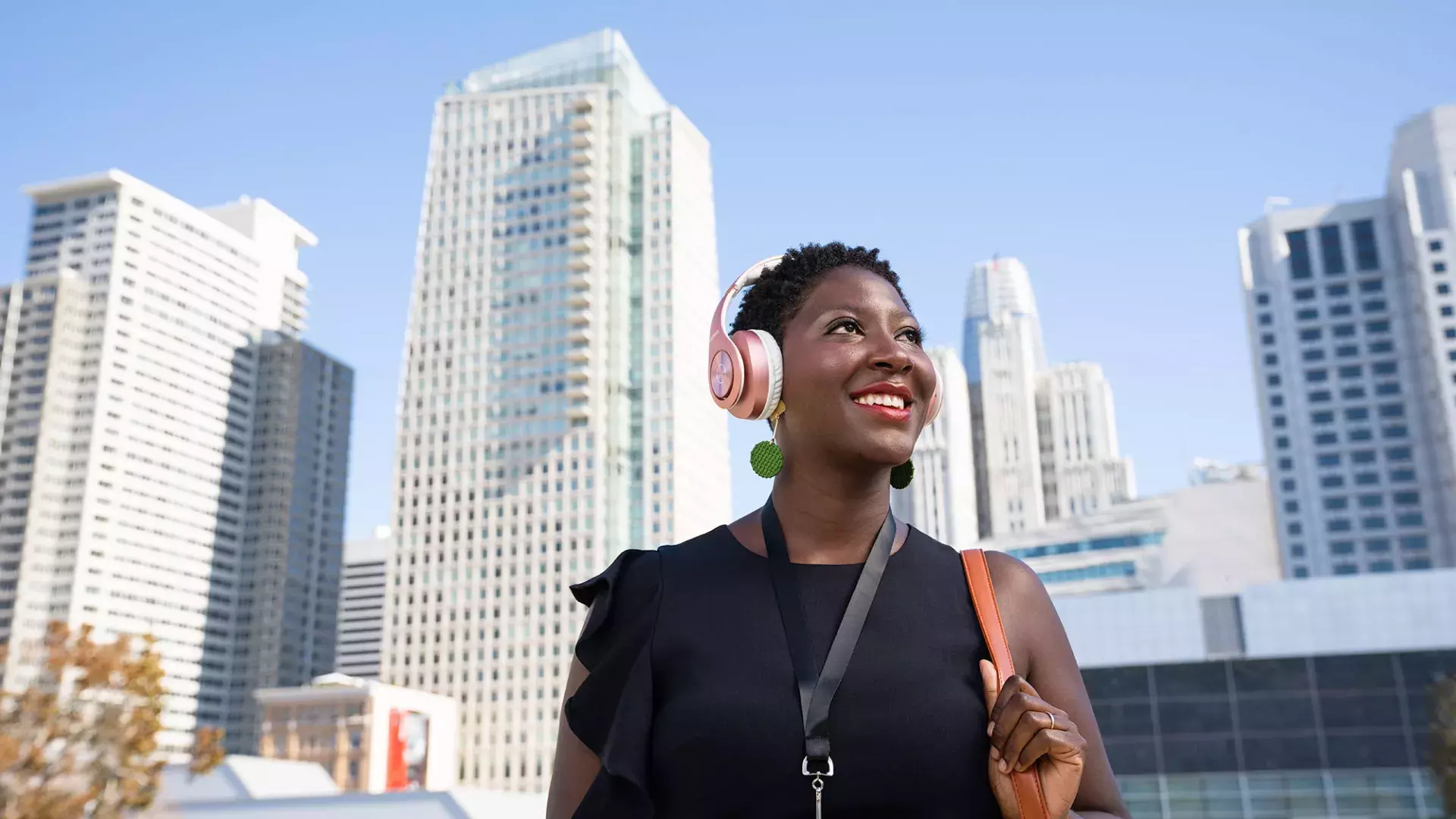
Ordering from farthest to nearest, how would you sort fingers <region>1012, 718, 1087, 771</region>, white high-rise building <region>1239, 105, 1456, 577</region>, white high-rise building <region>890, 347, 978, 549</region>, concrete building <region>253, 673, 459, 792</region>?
white high-rise building <region>890, 347, 978, 549</region> < white high-rise building <region>1239, 105, 1456, 577</region> < concrete building <region>253, 673, 459, 792</region> < fingers <region>1012, 718, 1087, 771</region>

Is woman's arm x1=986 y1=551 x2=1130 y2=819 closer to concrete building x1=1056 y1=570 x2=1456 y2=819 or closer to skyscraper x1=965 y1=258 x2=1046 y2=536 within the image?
concrete building x1=1056 y1=570 x2=1456 y2=819

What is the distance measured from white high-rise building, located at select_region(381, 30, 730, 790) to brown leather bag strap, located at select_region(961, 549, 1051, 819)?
112 m

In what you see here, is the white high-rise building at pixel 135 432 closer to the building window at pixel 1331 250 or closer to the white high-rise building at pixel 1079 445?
the white high-rise building at pixel 1079 445

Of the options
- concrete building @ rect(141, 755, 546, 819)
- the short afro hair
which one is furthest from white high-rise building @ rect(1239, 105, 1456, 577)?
the short afro hair

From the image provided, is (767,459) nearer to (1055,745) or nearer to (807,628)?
(807,628)

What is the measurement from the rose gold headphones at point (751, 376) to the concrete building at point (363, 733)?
106398 mm

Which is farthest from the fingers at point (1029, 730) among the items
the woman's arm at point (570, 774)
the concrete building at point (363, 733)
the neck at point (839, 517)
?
the concrete building at point (363, 733)

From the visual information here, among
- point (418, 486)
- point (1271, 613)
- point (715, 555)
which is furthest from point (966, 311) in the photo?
point (715, 555)

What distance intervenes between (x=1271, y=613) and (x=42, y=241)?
15787cm

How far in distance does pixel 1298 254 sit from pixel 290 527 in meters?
124

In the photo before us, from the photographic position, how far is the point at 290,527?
160 m

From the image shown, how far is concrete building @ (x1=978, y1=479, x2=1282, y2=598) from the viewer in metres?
119

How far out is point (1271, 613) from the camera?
46.6 meters

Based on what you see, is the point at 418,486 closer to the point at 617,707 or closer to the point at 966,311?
the point at 966,311
